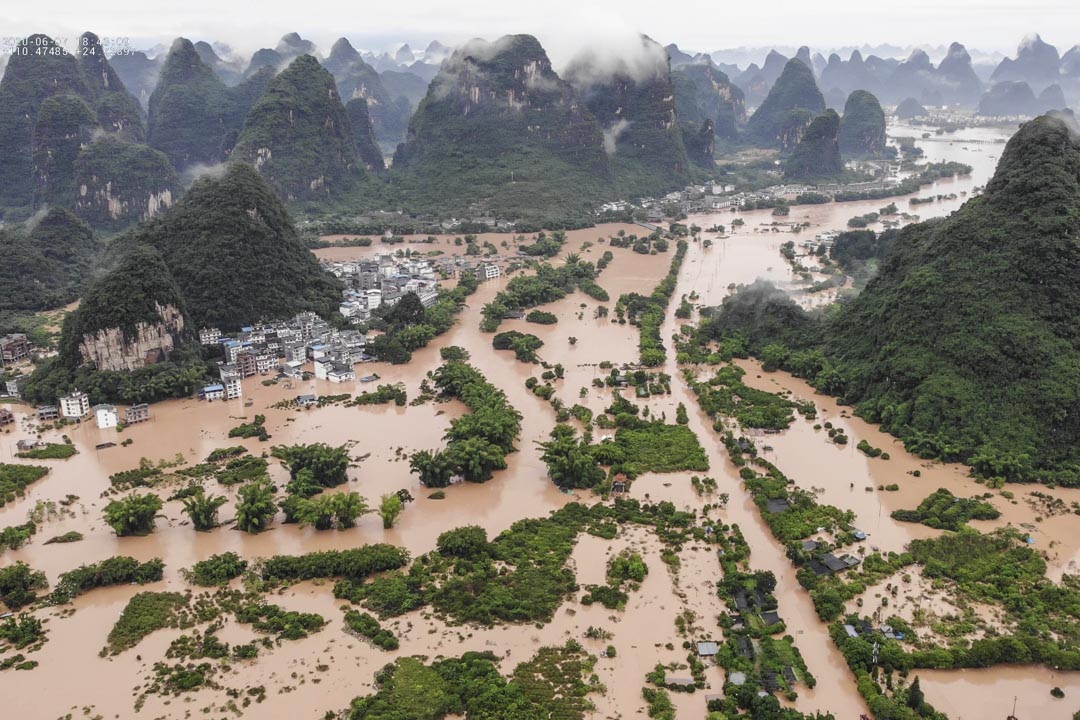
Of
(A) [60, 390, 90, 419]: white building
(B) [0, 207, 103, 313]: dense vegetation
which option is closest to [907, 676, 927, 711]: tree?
(A) [60, 390, 90, 419]: white building

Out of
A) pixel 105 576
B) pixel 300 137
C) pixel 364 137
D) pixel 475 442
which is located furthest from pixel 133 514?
pixel 364 137

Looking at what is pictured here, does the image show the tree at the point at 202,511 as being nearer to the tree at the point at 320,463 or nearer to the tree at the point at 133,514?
the tree at the point at 133,514

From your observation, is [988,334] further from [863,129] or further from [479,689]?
[863,129]

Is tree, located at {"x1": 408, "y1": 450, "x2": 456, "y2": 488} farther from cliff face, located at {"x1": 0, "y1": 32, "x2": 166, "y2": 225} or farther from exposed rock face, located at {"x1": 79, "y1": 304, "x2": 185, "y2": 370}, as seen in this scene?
cliff face, located at {"x1": 0, "y1": 32, "x2": 166, "y2": 225}

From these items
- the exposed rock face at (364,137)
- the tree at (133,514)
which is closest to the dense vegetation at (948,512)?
the tree at (133,514)

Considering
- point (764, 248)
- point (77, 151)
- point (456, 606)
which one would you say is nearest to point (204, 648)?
point (456, 606)

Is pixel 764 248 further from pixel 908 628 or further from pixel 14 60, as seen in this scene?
pixel 14 60
